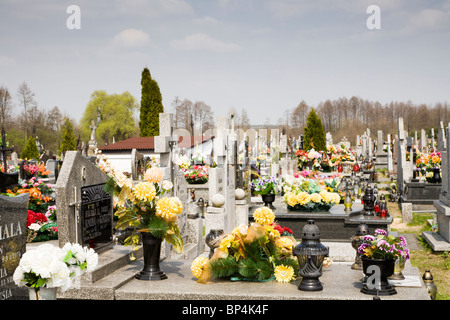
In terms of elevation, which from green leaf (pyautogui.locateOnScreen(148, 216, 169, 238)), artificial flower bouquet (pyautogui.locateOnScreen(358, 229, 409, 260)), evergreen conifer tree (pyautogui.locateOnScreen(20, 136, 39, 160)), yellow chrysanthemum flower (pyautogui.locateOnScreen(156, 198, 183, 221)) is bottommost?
artificial flower bouquet (pyautogui.locateOnScreen(358, 229, 409, 260))

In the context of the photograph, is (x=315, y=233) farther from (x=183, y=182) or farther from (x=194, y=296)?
(x=183, y=182)

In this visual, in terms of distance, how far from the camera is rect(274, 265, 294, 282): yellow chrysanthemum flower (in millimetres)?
5539

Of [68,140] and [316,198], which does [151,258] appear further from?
[68,140]

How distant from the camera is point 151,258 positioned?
586 centimetres

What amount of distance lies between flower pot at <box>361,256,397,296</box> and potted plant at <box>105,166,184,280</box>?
2.16m

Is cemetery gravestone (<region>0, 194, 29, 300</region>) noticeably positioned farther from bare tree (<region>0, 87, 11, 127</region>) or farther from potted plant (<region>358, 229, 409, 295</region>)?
bare tree (<region>0, 87, 11, 127</region>)

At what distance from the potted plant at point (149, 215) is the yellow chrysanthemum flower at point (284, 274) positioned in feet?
3.82

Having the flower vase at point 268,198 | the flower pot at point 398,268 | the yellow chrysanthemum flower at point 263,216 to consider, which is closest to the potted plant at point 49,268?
the yellow chrysanthemum flower at point 263,216

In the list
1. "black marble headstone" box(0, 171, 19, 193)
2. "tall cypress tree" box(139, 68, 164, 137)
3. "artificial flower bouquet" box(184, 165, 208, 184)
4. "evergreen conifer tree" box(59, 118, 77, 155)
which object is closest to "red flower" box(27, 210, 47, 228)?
"black marble headstone" box(0, 171, 19, 193)

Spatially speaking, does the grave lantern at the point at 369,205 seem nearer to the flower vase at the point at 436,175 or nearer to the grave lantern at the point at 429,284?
the grave lantern at the point at 429,284

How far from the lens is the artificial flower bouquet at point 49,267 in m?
3.56
